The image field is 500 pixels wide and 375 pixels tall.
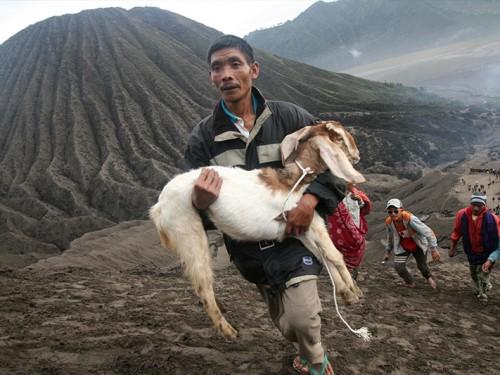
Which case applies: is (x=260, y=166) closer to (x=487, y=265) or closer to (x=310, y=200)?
(x=310, y=200)

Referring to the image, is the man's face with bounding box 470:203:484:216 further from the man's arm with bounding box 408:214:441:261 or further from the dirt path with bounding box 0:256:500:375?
the dirt path with bounding box 0:256:500:375

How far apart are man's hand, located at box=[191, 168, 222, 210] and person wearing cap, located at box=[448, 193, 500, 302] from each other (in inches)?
212

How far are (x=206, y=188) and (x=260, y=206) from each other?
1.07 ft

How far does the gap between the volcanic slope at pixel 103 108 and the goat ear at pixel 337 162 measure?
12.3 metres

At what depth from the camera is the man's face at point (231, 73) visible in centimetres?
272

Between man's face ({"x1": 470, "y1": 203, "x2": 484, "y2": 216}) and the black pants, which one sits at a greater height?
man's face ({"x1": 470, "y1": 203, "x2": 484, "y2": 216})

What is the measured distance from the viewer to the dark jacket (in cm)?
261

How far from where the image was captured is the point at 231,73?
2.72 metres

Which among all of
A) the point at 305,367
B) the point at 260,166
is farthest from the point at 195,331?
the point at 260,166

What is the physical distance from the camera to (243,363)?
3.64 meters

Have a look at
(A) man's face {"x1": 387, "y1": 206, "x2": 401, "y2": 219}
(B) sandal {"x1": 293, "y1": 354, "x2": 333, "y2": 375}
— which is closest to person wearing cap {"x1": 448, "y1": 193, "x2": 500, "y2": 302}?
(A) man's face {"x1": 387, "y1": 206, "x2": 401, "y2": 219}

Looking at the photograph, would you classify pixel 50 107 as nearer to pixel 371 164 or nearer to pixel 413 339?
pixel 371 164

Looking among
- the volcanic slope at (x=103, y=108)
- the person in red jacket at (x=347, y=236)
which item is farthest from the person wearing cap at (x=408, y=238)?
the volcanic slope at (x=103, y=108)

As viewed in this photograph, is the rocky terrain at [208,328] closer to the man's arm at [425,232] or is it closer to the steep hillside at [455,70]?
the man's arm at [425,232]
